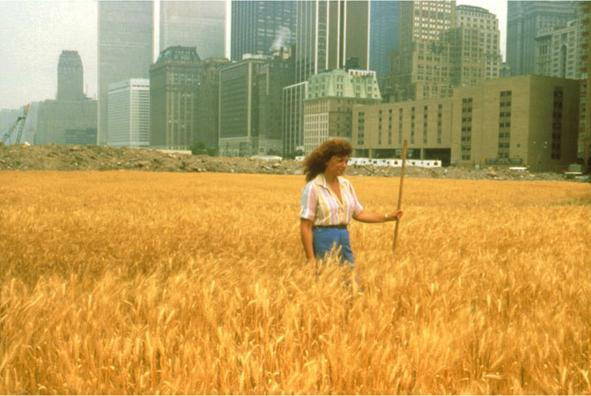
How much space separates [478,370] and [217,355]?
1622 mm

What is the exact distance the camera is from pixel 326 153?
324 inches

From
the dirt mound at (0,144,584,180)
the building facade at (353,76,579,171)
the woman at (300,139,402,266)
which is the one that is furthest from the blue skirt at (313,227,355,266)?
the building facade at (353,76,579,171)

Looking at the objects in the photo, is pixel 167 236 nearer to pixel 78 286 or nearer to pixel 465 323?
pixel 78 286

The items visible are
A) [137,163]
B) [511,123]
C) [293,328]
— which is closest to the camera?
[293,328]

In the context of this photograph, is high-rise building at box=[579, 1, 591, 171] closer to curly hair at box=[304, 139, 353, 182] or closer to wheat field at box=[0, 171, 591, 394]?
curly hair at box=[304, 139, 353, 182]

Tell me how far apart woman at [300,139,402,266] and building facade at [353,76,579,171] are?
124907 mm

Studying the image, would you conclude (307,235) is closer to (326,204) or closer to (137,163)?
(326,204)

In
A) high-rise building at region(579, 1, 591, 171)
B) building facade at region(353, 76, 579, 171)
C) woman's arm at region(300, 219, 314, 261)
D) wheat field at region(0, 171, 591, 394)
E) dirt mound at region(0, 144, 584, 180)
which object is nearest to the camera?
wheat field at region(0, 171, 591, 394)

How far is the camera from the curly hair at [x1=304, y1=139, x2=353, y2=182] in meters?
8.22

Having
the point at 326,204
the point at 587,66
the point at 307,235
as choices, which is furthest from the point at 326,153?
the point at 587,66

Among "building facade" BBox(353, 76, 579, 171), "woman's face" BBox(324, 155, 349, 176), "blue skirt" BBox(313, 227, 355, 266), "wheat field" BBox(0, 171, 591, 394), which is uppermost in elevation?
"building facade" BBox(353, 76, 579, 171)

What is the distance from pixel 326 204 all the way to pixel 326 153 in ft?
1.87

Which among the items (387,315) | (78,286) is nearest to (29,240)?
(78,286)

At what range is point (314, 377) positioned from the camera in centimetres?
A: 387
